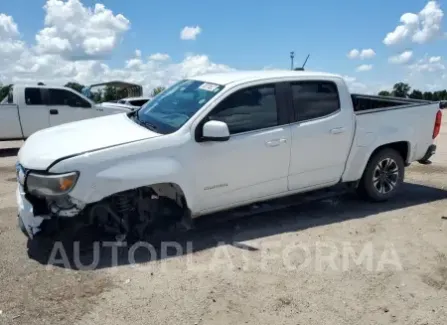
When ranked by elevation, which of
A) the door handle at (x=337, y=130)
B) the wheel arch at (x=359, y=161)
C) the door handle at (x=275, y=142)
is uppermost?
the door handle at (x=337, y=130)

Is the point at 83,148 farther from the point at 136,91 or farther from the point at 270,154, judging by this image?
the point at 136,91

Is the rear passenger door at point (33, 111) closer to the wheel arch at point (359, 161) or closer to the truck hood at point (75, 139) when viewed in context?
the truck hood at point (75, 139)

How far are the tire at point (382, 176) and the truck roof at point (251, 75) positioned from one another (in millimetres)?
A: 1246

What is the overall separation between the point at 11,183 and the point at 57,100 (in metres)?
5.20

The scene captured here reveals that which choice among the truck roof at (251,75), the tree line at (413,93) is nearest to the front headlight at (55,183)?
the truck roof at (251,75)

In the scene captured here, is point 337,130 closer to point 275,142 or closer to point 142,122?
point 275,142

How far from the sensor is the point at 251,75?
17.8ft

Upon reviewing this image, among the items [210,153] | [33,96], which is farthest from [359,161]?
[33,96]

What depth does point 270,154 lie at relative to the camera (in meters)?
5.09

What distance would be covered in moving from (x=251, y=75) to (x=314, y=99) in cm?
82

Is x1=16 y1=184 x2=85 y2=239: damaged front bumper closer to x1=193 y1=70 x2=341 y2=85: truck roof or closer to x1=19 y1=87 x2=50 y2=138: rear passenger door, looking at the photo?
x1=193 y1=70 x2=341 y2=85: truck roof

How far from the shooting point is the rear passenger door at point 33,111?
12.0 m

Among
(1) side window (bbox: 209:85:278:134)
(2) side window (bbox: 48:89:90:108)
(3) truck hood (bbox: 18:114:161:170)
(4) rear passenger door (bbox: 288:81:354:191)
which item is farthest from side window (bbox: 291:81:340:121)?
(2) side window (bbox: 48:89:90:108)

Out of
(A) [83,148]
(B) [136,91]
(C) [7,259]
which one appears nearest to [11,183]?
(C) [7,259]
